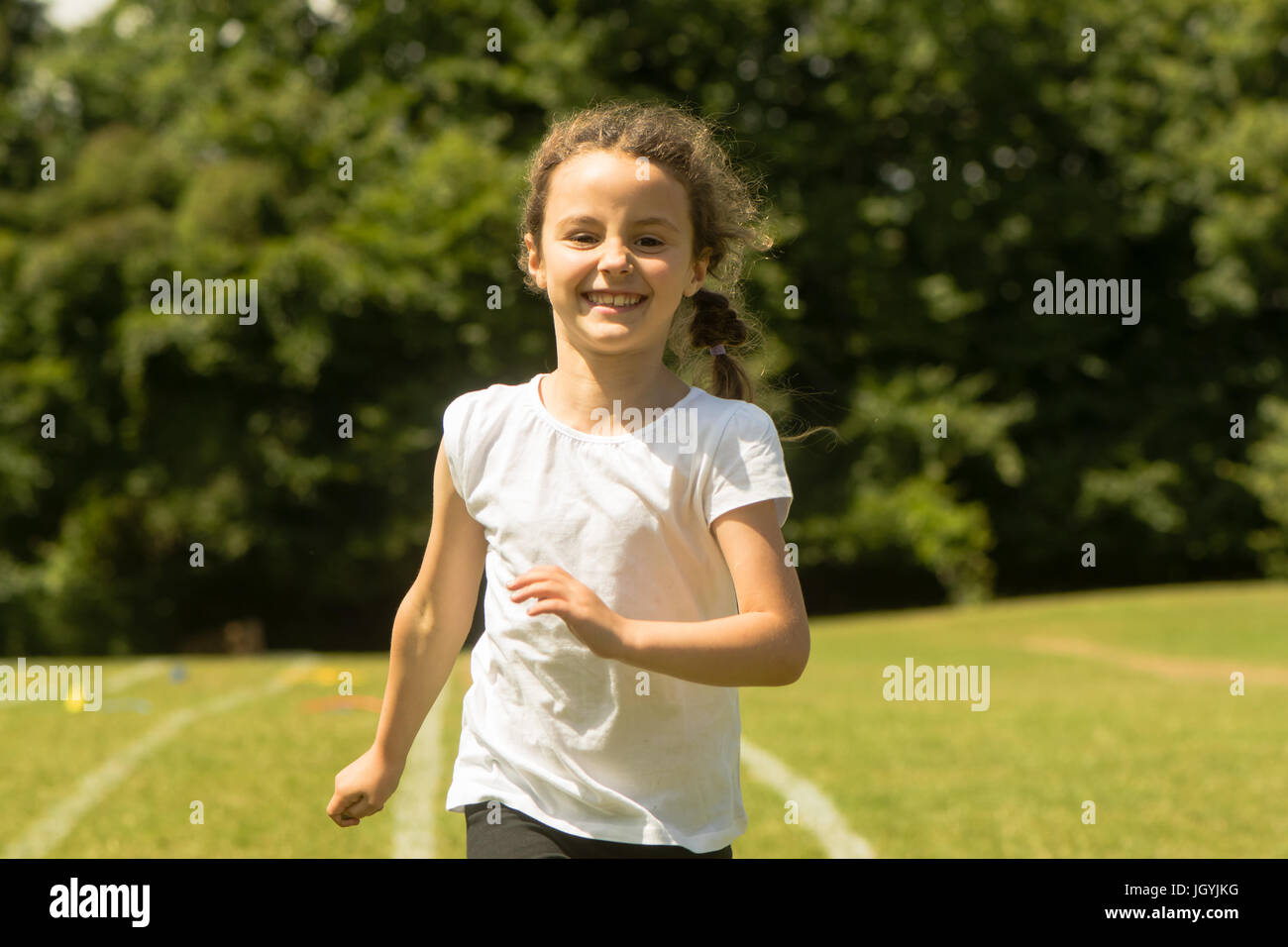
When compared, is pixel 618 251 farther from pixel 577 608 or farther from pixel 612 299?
pixel 577 608

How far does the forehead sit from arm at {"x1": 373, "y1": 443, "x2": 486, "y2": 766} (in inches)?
23.6

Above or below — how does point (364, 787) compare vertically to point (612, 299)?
below

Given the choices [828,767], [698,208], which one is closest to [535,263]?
[698,208]

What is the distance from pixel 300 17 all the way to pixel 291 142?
3.88 metres

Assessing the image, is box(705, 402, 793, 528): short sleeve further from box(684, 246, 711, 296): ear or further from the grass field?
the grass field

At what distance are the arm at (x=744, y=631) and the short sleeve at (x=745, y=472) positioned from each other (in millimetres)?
21

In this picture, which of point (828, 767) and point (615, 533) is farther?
point (828, 767)

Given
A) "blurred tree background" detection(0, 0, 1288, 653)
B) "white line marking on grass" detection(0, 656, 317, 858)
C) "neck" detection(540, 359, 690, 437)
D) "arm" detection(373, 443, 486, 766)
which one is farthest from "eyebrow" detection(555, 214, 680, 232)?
"blurred tree background" detection(0, 0, 1288, 653)

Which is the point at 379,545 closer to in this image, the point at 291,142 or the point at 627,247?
the point at 291,142

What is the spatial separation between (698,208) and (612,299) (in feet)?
0.93

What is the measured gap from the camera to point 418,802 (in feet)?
25.4

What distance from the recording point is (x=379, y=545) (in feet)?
83.5

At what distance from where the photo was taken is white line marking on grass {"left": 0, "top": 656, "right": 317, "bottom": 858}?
22.4 ft

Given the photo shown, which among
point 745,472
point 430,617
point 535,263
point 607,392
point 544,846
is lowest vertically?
point 544,846
